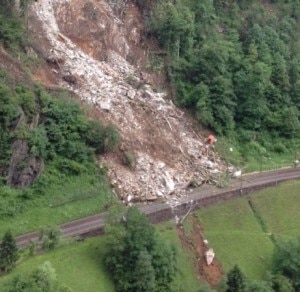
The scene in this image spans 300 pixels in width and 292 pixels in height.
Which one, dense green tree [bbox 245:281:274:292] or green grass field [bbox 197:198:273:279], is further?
green grass field [bbox 197:198:273:279]

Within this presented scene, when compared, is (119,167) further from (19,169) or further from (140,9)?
(140,9)

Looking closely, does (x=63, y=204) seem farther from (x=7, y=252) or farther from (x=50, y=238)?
(x=7, y=252)

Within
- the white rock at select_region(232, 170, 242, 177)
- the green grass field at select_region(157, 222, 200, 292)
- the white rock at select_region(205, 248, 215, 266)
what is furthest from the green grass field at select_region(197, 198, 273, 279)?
the white rock at select_region(232, 170, 242, 177)

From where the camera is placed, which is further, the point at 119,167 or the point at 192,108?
the point at 192,108

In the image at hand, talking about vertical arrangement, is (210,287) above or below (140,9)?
below

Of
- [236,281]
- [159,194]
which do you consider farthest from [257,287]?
[159,194]

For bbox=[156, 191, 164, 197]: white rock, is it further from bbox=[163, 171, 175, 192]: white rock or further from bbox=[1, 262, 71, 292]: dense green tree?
Result: bbox=[1, 262, 71, 292]: dense green tree

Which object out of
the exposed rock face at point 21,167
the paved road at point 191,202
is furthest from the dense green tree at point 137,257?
the exposed rock face at point 21,167

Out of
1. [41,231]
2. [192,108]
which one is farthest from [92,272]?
[192,108]
